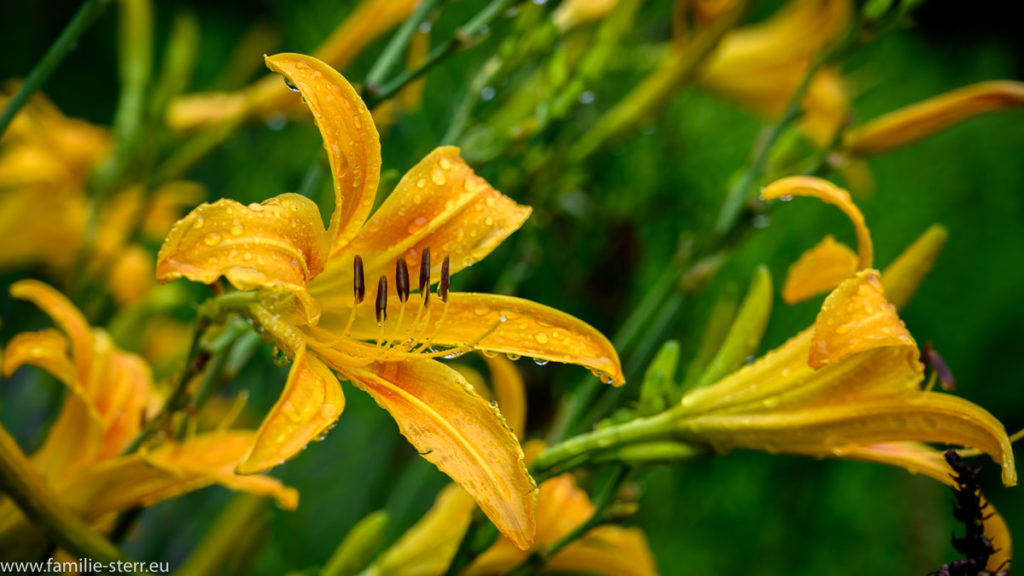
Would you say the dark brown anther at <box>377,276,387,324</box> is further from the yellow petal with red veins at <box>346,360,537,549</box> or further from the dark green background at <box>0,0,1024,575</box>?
the dark green background at <box>0,0,1024,575</box>

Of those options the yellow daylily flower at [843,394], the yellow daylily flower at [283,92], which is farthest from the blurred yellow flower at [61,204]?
the yellow daylily flower at [843,394]

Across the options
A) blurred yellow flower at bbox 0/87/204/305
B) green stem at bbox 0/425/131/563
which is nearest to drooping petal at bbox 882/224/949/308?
green stem at bbox 0/425/131/563

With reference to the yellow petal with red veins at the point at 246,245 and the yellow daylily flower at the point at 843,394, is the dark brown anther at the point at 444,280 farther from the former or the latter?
the yellow daylily flower at the point at 843,394

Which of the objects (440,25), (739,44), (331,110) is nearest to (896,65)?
(739,44)

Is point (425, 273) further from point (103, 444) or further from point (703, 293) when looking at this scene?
point (703, 293)

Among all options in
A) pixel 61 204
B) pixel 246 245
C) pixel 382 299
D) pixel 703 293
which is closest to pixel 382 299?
pixel 382 299

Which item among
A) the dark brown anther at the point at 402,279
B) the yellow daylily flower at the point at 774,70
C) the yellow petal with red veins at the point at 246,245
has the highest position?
the yellow petal with red veins at the point at 246,245
